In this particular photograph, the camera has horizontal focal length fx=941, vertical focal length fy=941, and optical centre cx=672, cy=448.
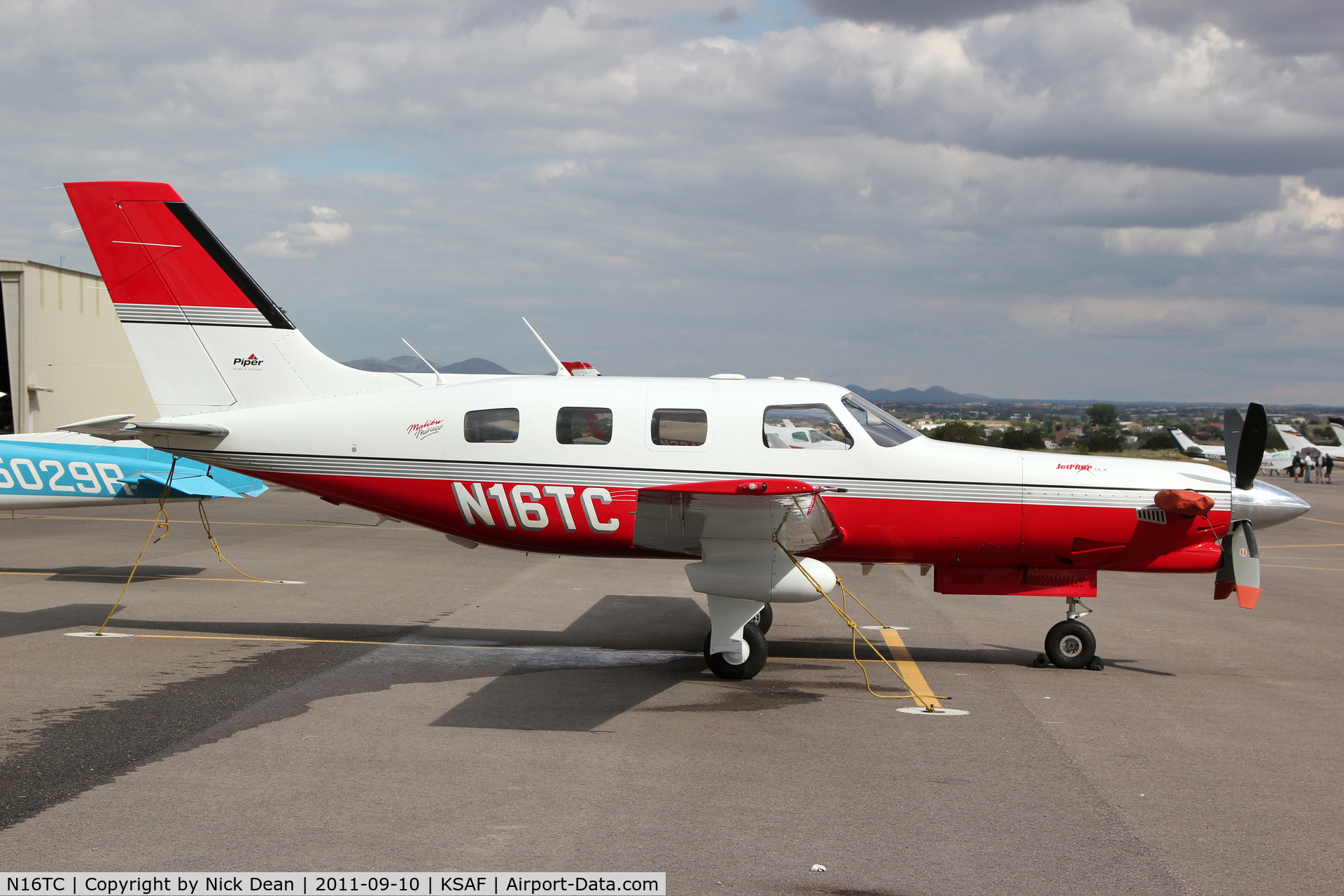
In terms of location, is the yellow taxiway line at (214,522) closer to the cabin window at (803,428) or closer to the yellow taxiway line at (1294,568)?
the cabin window at (803,428)

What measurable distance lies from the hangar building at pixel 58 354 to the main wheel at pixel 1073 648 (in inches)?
1168

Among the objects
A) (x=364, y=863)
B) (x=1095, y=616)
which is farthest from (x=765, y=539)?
(x=1095, y=616)

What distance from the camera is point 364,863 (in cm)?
429

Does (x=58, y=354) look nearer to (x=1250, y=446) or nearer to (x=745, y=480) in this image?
(x=745, y=480)

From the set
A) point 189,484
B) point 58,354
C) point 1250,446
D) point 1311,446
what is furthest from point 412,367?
point 1311,446

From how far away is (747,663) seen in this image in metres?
7.90

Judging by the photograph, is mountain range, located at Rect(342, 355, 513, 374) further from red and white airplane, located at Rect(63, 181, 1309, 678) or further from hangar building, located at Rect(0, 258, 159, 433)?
hangar building, located at Rect(0, 258, 159, 433)

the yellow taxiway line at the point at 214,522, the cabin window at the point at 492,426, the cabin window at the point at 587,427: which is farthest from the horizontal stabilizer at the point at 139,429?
the yellow taxiway line at the point at 214,522

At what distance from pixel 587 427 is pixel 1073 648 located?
482 cm

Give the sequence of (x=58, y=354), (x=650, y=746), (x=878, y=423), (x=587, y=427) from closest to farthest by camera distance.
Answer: (x=650, y=746)
(x=587, y=427)
(x=878, y=423)
(x=58, y=354)

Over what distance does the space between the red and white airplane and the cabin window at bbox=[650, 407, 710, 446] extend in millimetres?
17

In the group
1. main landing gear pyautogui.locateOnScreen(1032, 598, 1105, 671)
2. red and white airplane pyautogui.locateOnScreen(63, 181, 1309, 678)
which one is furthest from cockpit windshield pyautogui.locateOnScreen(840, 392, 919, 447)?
main landing gear pyautogui.locateOnScreen(1032, 598, 1105, 671)

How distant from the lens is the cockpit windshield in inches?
323

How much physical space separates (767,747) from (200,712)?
12.9 feet
